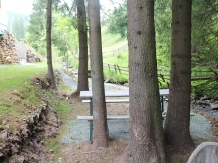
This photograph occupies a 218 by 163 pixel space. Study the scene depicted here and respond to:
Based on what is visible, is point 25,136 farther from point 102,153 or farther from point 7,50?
point 7,50

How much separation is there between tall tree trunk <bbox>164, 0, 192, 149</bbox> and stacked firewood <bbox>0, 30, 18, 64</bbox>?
15.4m

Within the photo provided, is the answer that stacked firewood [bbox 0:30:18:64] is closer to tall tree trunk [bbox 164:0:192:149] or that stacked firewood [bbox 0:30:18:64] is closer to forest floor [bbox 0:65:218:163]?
forest floor [bbox 0:65:218:163]

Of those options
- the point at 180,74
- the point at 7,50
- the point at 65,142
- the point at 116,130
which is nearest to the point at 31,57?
the point at 7,50

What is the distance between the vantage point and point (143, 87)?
3.22 metres

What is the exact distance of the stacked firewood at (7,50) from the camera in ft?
54.5

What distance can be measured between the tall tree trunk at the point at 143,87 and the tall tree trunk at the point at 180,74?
673 millimetres

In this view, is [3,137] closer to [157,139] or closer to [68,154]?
[68,154]

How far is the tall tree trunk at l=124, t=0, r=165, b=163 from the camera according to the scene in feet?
10.3

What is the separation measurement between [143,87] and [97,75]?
4.28 feet

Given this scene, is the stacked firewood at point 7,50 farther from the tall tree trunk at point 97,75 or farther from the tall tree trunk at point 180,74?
the tall tree trunk at point 180,74

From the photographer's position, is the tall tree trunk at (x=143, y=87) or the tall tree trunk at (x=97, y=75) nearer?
the tall tree trunk at (x=143, y=87)

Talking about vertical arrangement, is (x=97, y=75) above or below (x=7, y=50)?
below

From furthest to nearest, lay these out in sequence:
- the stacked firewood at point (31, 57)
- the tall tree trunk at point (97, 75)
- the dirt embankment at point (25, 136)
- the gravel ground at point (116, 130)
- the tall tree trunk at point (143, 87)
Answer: the stacked firewood at point (31, 57) → the gravel ground at point (116, 130) → the tall tree trunk at point (97, 75) → the dirt embankment at point (25, 136) → the tall tree trunk at point (143, 87)

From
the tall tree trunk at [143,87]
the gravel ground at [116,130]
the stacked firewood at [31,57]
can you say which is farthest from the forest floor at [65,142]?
the stacked firewood at [31,57]
